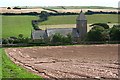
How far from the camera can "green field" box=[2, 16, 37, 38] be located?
251 ft

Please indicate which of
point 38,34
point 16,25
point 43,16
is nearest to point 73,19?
point 43,16

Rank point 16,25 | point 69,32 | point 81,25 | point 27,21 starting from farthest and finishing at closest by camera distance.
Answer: point 27,21 → point 16,25 → point 81,25 → point 69,32

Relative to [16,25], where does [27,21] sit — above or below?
above

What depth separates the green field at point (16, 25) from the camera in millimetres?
76444

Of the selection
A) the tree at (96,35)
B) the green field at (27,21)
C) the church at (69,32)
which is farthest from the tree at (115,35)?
the green field at (27,21)

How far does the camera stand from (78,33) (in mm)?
70750

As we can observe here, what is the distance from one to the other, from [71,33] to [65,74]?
1757 inches

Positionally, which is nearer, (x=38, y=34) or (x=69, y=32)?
(x=38, y=34)

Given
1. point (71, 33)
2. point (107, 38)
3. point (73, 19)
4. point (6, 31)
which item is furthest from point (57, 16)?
point (107, 38)

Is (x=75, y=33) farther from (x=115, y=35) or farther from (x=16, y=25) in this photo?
(x=16, y=25)

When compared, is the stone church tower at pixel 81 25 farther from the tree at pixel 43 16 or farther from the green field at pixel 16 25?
the tree at pixel 43 16

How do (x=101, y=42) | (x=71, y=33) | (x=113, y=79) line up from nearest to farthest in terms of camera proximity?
(x=113, y=79), (x=101, y=42), (x=71, y=33)

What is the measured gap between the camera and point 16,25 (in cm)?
8775

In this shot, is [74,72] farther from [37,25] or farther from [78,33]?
[37,25]
